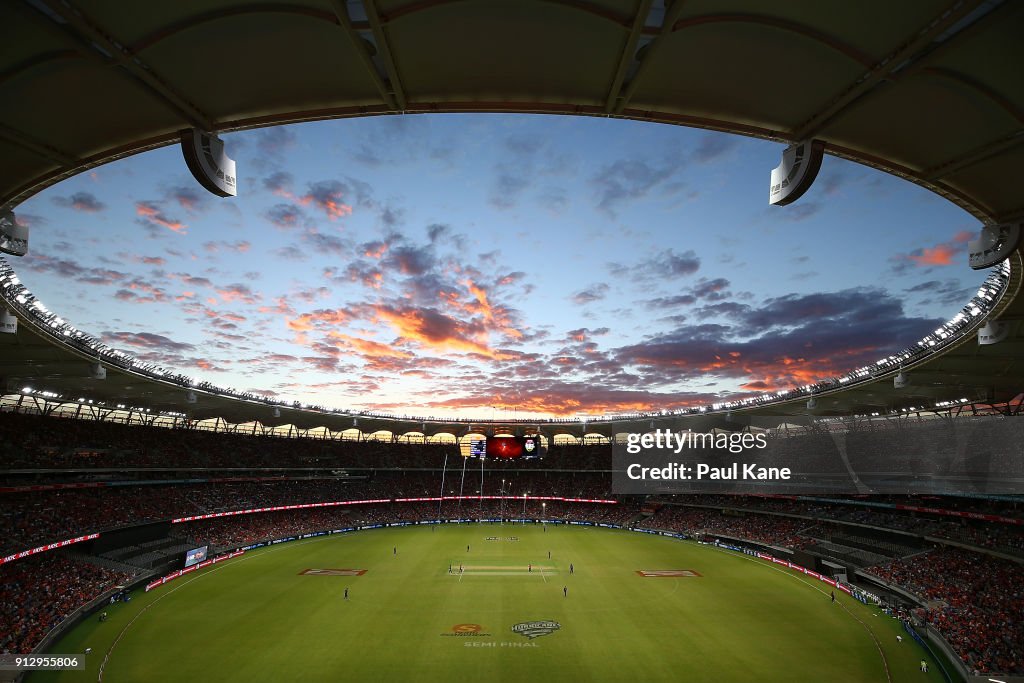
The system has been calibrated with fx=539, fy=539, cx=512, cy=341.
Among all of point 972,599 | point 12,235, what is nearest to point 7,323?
point 12,235

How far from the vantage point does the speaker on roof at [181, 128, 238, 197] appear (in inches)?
282

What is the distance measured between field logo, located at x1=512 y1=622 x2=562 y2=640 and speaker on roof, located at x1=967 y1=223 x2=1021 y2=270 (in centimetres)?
2796

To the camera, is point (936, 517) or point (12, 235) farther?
point (936, 517)

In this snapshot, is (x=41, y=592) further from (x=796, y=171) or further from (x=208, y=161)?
(x=796, y=171)

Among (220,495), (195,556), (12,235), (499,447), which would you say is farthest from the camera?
(499,447)

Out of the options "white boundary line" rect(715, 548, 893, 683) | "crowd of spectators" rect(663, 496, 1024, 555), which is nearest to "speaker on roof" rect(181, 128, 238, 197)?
"white boundary line" rect(715, 548, 893, 683)

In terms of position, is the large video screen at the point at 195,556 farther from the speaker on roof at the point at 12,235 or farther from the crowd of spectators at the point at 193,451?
the speaker on roof at the point at 12,235

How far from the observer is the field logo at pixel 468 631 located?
3038cm

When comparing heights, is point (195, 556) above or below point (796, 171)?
below

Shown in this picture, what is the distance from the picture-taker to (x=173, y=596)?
3828 cm

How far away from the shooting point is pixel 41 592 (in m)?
32.9

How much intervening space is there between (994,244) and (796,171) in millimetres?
5406

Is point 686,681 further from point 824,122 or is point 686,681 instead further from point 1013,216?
point 824,122

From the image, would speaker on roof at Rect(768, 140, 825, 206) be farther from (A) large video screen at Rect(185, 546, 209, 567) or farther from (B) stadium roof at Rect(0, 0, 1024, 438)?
(A) large video screen at Rect(185, 546, 209, 567)
